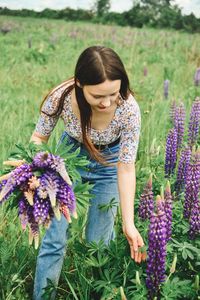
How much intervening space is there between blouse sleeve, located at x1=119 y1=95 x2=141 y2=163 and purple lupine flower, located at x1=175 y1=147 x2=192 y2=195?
455 millimetres

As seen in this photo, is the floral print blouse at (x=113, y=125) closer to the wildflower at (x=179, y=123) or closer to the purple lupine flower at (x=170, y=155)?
the purple lupine flower at (x=170, y=155)

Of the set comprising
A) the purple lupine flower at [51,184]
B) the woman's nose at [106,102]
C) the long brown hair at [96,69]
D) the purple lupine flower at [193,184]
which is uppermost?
the long brown hair at [96,69]

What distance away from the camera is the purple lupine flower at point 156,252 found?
5.30ft

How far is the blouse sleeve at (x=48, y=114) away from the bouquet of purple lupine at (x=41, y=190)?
1.83 feet

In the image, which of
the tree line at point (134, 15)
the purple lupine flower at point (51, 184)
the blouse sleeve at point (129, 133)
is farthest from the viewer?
the tree line at point (134, 15)

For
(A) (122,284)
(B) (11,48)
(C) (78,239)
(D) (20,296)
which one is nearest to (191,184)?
(A) (122,284)

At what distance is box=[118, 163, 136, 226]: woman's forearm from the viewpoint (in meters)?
1.96

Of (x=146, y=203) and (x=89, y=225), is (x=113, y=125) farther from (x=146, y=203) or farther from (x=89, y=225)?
(x=89, y=225)

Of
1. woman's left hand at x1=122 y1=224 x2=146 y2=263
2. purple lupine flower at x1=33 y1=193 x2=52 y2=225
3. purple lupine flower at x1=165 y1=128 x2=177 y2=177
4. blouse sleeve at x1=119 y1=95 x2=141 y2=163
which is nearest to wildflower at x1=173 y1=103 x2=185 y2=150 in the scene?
purple lupine flower at x1=165 y1=128 x2=177 y2=177

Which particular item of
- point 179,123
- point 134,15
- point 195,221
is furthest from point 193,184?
point 134,15

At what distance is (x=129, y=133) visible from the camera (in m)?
2.08

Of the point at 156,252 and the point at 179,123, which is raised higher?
the point at 179,123

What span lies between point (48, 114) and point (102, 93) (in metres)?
0.36

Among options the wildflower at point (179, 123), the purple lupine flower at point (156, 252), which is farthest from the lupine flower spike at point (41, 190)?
the wildflower at point (179, 123)
